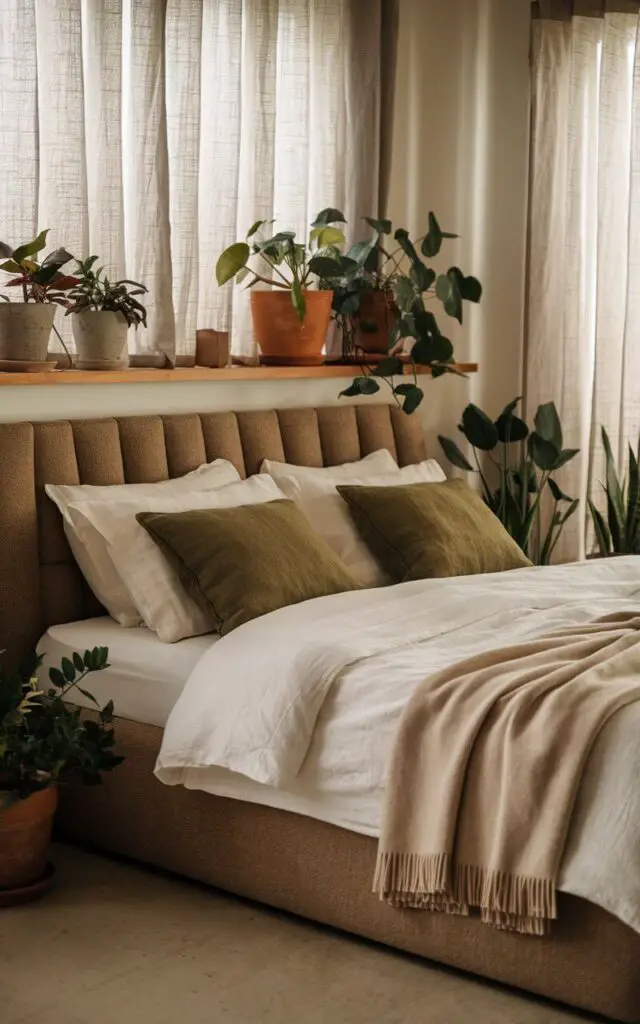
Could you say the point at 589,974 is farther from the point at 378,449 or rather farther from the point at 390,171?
the point at 390,171

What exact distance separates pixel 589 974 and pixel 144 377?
85.2 inches

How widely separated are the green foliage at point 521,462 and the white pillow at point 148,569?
1.76 metres

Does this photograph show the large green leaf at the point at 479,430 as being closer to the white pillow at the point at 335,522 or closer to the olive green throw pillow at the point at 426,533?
the olive green throw pillow at the point at 426,533

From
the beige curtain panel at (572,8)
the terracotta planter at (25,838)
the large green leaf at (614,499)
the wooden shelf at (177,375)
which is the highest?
the beige curtain panel at (572,8)

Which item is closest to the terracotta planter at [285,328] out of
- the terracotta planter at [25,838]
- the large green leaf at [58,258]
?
the large green leaf at [58,258]

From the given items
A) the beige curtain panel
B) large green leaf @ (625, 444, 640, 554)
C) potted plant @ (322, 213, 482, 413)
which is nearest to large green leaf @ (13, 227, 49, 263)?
potted plant @ (322, 213, 482, 413)

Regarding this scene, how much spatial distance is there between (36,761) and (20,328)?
1263 mm

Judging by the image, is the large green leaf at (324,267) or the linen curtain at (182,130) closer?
the linen curtain at (182,130)

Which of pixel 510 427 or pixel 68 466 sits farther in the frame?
pixel 510 427

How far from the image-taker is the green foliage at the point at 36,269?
374 cm

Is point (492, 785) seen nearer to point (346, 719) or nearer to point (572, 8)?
point (346, 719)

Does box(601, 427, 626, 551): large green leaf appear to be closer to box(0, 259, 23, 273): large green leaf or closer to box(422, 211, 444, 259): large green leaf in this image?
box(422, 211, 444, 259): large green leaf

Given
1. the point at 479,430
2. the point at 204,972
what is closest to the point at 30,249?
the point at 204,972

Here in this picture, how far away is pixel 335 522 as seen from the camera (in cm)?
420
